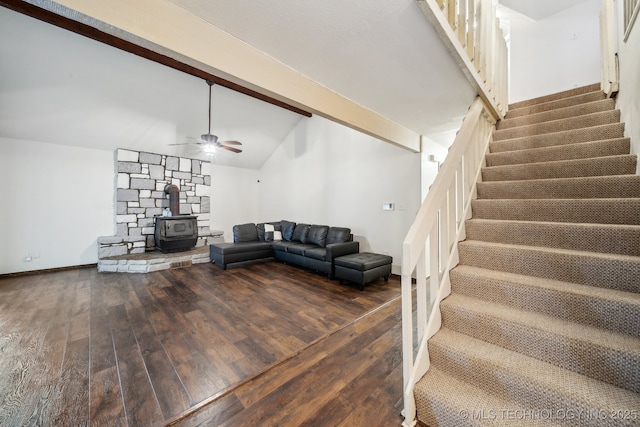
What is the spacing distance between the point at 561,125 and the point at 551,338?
8.30 feet

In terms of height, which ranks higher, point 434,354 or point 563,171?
point 563,171

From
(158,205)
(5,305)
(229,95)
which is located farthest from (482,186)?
(158,205)

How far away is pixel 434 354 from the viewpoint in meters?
1.46

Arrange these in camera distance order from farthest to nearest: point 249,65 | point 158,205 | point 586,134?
point 158,205 < point 586,134 < point 249,65

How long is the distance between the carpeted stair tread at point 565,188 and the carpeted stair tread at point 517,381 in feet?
4.82

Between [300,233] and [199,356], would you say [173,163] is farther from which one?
[199,356]

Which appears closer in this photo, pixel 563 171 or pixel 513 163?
pixel 563 171

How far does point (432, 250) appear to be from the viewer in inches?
62.0

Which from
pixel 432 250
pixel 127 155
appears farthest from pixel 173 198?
pixel 432 250

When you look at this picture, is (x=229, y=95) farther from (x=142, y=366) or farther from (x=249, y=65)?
(x=142, y=366)

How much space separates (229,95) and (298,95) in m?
3.31

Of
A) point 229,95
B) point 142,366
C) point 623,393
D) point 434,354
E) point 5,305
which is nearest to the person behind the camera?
point 623,393

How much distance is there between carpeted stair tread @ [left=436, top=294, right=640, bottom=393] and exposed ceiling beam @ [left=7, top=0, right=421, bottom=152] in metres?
2.09

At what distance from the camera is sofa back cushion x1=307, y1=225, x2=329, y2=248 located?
16.3ft
